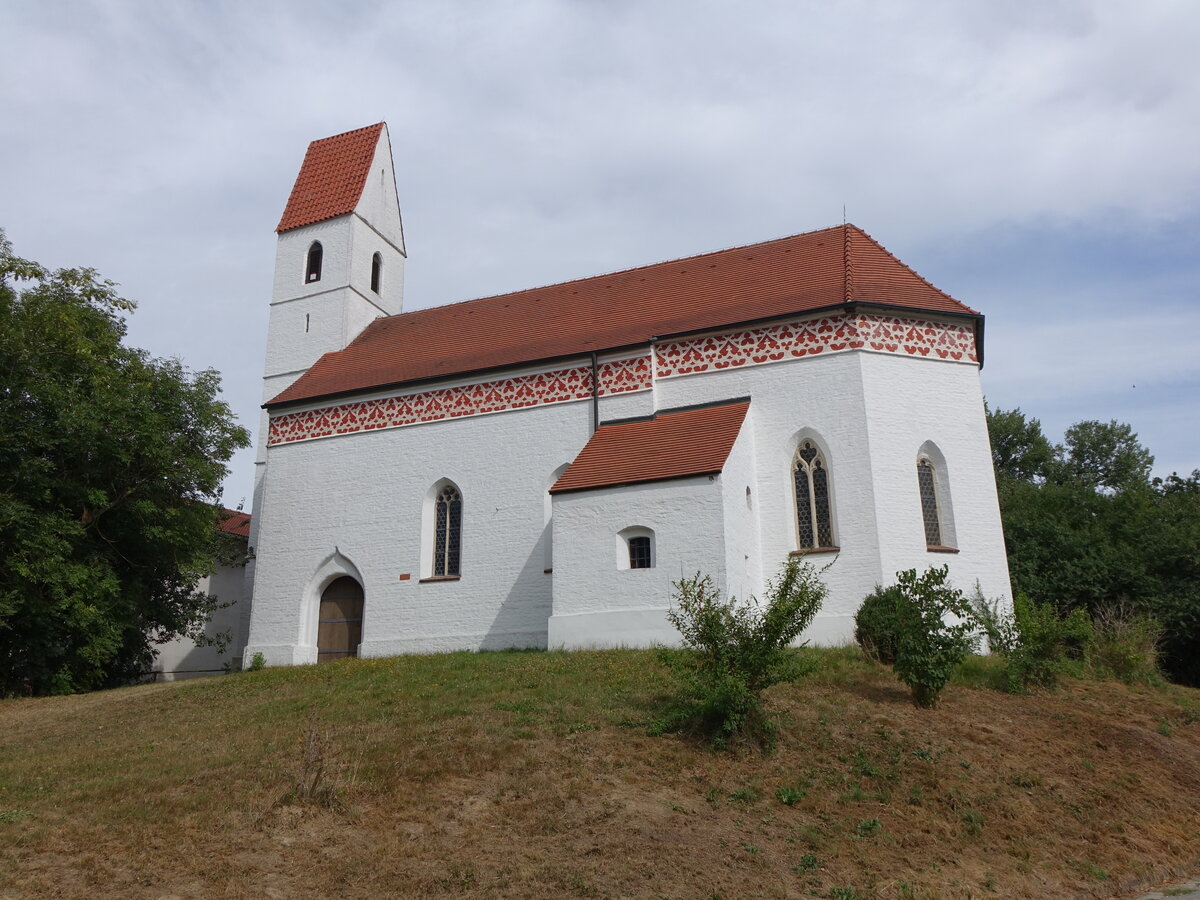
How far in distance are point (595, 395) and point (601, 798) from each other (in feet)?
39.7

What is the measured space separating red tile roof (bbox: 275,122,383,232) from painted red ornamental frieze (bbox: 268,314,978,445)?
301 inches

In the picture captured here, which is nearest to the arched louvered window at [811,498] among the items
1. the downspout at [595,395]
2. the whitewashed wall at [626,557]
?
the whitewashed wall at [626,557]

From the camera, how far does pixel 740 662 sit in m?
10.4

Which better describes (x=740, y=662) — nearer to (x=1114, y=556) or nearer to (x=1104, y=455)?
(x=1114, y=556)

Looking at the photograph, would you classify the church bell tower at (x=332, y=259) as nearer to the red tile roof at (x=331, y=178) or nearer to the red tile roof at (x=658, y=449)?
the red tile roof at (x=331, y=178)

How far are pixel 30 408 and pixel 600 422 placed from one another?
1133cm

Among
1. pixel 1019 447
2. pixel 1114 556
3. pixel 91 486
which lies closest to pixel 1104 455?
pixel 1019 447

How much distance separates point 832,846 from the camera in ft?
27.2

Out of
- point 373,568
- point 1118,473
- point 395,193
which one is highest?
point 395,193

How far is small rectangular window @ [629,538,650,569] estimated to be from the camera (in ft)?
55.4

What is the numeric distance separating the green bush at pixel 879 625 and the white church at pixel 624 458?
5.22 feet

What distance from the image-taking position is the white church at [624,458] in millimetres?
17047

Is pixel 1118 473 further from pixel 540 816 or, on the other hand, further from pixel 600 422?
pixel 540 816

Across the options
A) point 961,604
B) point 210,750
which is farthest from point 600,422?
point 210,750
